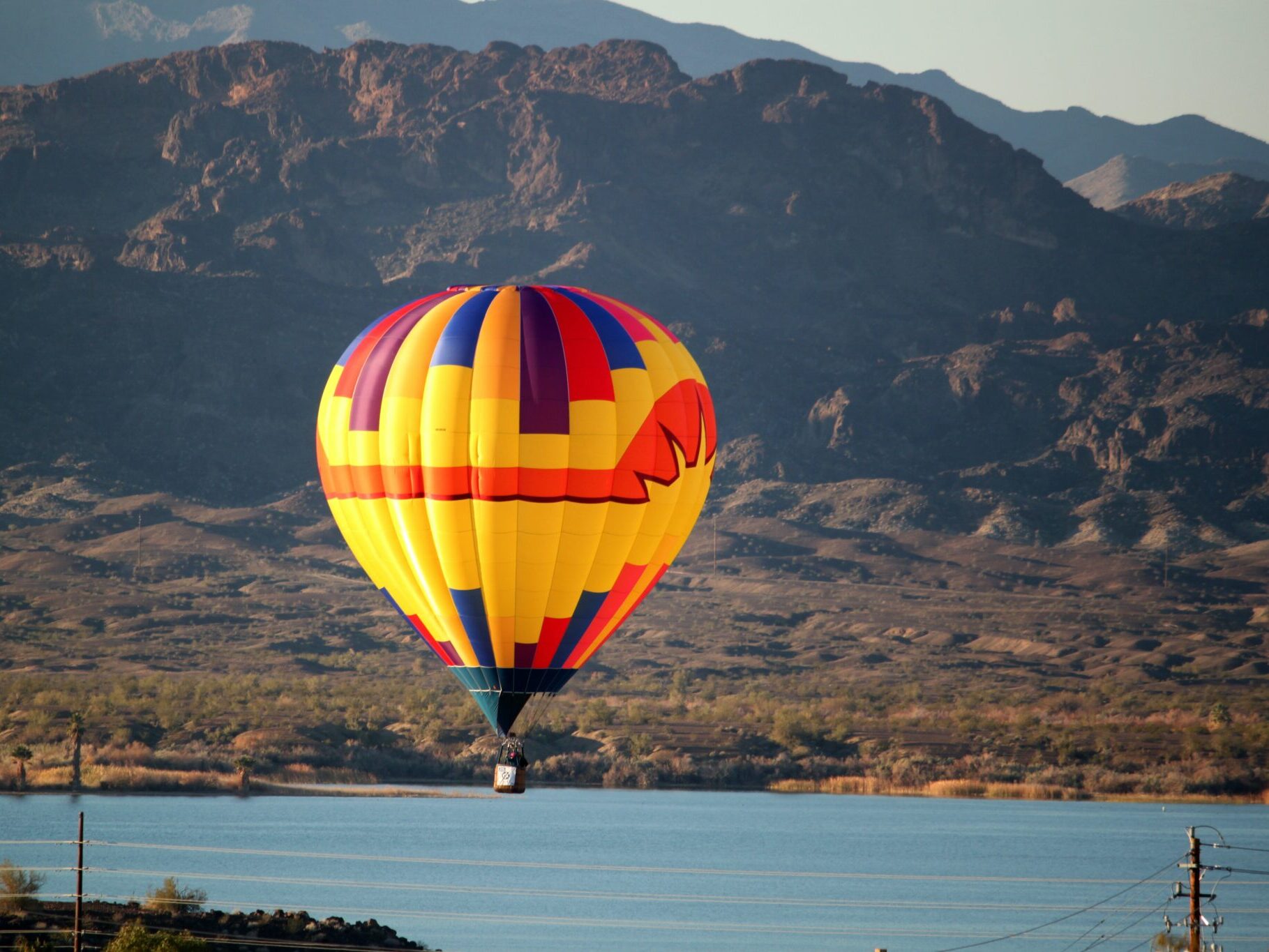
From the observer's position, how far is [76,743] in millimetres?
71438

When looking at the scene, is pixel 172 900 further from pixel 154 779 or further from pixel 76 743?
pixel 76 743

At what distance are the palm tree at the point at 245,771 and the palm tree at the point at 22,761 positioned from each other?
6.78 m

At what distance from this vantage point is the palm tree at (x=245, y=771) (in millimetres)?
71875

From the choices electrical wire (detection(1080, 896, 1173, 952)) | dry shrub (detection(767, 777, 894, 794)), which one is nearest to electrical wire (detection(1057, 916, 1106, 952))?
electrical wire (detection(1080, 896, 1173, 952))

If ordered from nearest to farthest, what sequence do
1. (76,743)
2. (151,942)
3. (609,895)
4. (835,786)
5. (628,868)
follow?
(151,942) < (609,895) < (628,868) < (76,743) < (835,786)

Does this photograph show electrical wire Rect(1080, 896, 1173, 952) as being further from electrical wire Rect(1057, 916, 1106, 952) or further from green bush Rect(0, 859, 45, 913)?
green bush Rect(0, 859, 45, 913)

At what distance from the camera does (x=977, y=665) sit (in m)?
130

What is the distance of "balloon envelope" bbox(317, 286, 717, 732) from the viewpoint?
3347cm

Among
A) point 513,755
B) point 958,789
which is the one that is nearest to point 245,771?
point 958,789

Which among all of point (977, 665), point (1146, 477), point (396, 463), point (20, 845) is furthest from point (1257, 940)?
point (1146, 477)

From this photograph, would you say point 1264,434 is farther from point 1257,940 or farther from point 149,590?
point 1257,940

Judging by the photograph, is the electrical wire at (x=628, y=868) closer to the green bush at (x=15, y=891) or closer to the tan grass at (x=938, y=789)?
the green bush at (x=15, y=891)

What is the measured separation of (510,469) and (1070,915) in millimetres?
23579

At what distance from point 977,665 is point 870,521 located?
46617 mm
